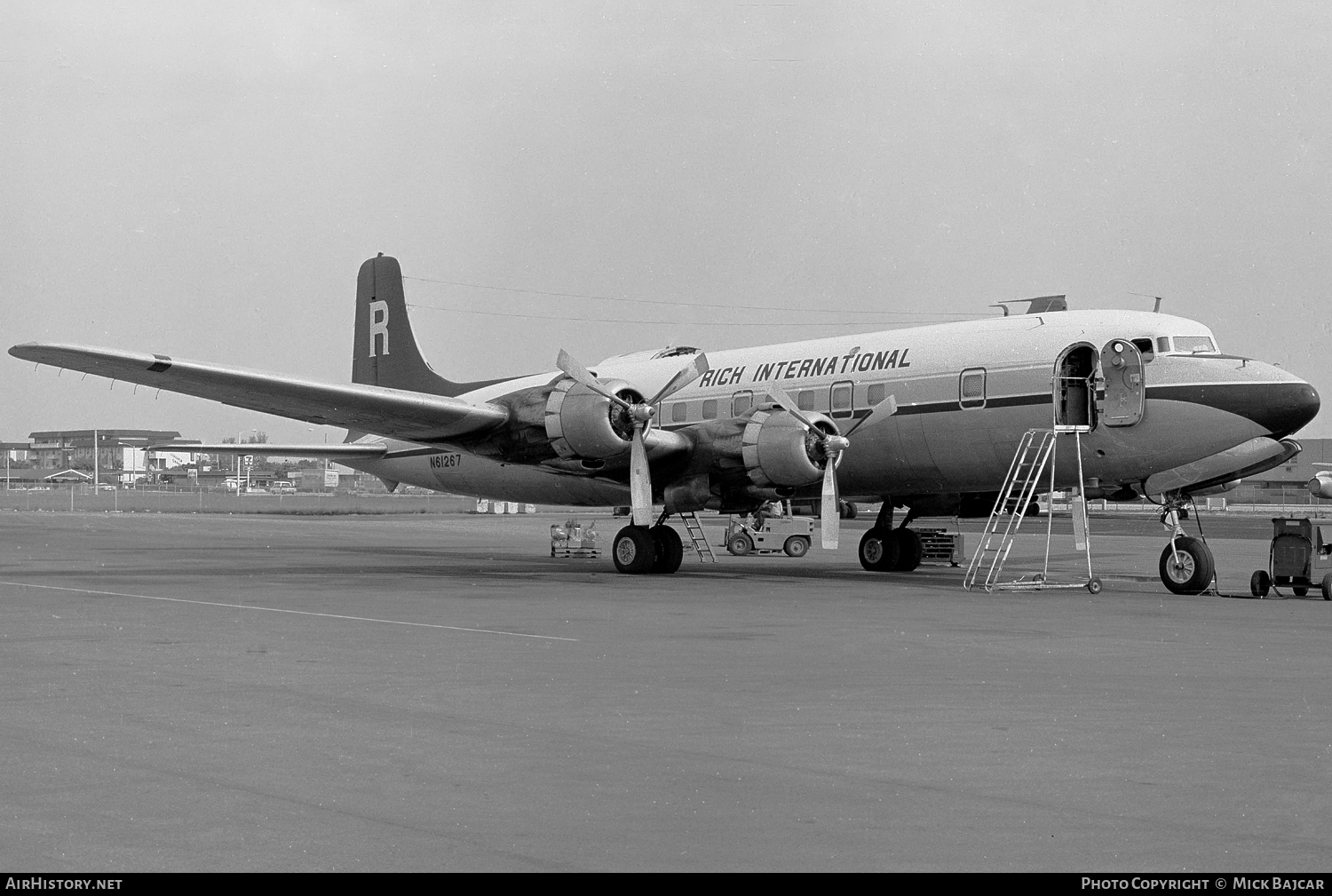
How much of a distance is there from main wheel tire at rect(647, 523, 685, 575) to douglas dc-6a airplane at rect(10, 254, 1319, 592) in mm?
33

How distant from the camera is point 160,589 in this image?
17.5 meters

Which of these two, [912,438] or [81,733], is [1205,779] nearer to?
[81,733]

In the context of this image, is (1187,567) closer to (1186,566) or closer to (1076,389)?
(1186,566)

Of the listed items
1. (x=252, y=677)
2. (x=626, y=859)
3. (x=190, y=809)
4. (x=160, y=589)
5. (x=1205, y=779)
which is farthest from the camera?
(x=160, y=589)

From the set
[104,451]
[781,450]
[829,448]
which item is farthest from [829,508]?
[104,451]

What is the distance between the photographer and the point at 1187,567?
1838 centimetres

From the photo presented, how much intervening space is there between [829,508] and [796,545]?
12.1m

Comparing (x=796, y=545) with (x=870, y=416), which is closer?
(x=870, y=416)

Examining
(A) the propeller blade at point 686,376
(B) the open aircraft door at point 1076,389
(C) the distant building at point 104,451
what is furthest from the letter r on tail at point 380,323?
(C) the distant building at point 104,451

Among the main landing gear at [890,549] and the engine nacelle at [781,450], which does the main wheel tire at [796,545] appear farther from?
the engine nacelle at [781,450]

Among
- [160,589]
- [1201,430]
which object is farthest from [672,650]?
[1201,430]

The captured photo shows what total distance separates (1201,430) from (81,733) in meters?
15.7

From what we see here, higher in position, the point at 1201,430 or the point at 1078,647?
the point at 1201,430

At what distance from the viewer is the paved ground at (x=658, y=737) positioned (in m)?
4.93
